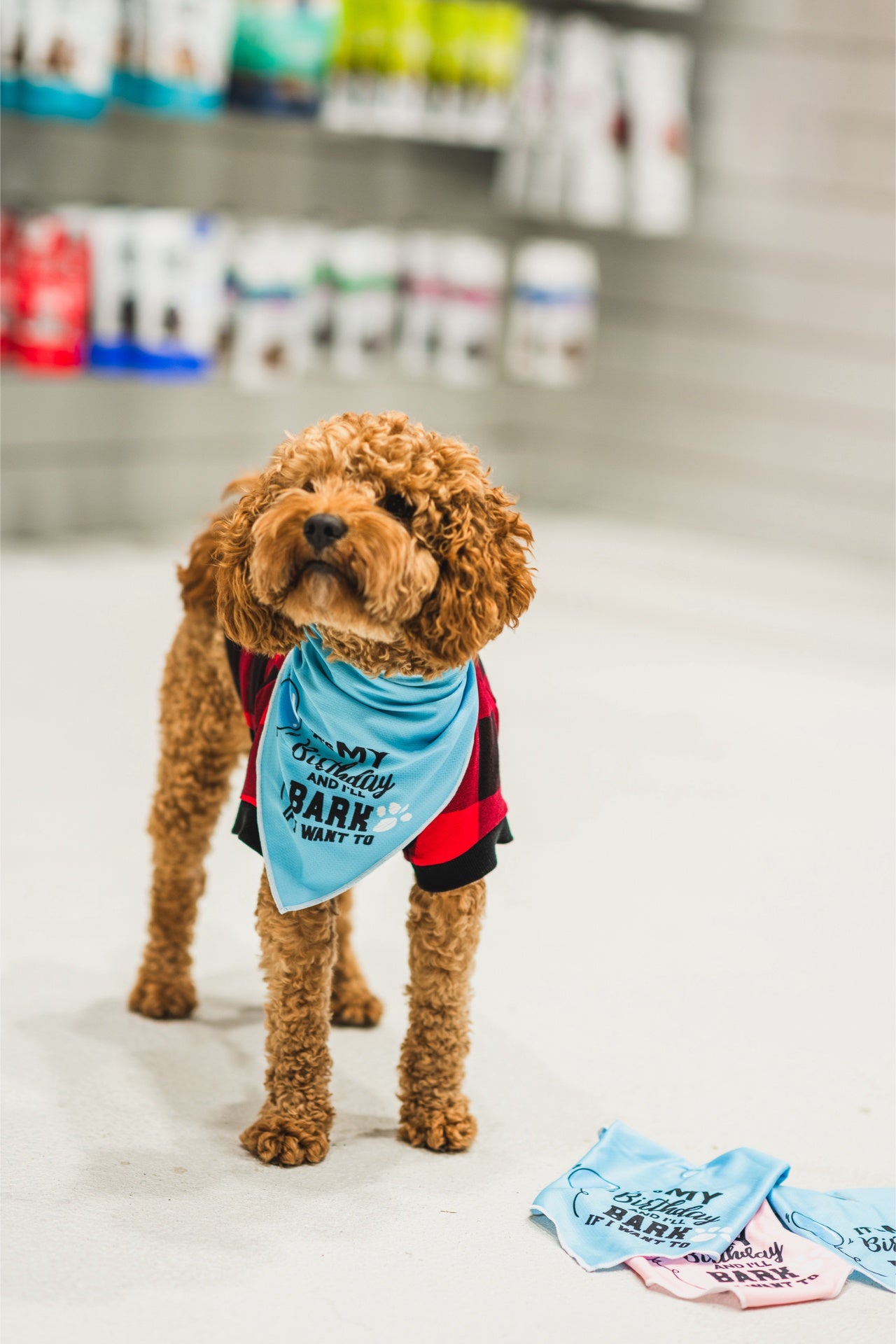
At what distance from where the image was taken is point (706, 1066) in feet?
7.88

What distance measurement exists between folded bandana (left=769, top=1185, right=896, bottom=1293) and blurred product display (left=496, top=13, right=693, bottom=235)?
456 centimetres

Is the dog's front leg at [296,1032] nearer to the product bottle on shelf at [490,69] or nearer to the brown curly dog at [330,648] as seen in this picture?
the brown curly dog at [330,648]

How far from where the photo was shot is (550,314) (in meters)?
5.91

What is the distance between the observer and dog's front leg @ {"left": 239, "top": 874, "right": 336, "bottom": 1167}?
196 cm

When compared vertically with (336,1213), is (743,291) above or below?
above

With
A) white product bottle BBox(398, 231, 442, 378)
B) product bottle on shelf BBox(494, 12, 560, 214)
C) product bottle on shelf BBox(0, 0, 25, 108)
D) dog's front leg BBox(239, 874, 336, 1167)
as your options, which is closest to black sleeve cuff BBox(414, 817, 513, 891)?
dog's front leg BBox(239, 874, 336, 1167)

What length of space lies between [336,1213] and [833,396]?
513 cm

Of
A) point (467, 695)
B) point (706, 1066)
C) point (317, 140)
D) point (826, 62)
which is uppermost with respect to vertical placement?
point (826, 62)

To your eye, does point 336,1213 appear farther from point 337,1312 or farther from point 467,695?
point 467,695

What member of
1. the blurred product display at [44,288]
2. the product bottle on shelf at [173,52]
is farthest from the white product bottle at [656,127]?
the blurred product display at [44,288]

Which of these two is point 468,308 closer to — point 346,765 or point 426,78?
point 426,78

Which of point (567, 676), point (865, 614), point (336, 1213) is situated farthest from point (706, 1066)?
point (865, 614)

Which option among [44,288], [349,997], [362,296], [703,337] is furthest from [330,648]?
[703,337]

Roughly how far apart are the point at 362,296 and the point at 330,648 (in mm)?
3775
